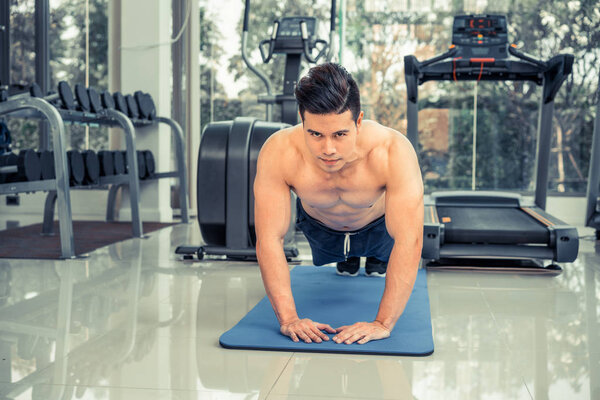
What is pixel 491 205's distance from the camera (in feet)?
13.8

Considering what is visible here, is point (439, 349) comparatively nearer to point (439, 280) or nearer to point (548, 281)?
point (439, 280)

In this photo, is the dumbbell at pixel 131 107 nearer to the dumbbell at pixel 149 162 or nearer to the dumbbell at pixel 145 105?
the dumbbell at pixel 145 105

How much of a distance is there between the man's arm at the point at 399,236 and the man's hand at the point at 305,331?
0.05m

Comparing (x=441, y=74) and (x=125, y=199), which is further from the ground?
(x=441, y=74)

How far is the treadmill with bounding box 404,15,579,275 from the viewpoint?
3.38 meters

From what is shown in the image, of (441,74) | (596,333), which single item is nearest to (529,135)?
(441,74)

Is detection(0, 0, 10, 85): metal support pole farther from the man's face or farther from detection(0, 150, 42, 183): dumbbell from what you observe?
the man's face

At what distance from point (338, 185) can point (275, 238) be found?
0.93 ft

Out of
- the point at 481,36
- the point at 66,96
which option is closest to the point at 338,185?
the point at 481,36

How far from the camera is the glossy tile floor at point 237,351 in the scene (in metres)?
1.70

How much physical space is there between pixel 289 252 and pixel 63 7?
3916 millimetres

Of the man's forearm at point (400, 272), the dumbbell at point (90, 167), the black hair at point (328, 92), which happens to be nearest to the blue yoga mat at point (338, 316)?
the man's forearm at point (400, 272)

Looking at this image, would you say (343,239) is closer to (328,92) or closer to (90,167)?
(328,92)

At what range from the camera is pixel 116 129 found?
5949mm
